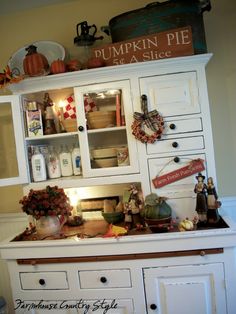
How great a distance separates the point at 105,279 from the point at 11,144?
1.03 meters

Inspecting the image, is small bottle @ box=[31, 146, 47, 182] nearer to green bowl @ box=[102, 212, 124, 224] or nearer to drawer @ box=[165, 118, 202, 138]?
green bowl @ box=[102, 212, 124, 224]

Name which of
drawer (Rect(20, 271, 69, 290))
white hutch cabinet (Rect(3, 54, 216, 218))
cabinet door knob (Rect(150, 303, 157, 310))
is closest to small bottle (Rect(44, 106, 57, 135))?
white hutch cabinet (Rect(3, 54, 216, 218))

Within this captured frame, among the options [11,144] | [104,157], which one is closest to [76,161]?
[104,157]

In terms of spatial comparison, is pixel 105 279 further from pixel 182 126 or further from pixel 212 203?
pixel 182 126

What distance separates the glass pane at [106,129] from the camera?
1.70 meters

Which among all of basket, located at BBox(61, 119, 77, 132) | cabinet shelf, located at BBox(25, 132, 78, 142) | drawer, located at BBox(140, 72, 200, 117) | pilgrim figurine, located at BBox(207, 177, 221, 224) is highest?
drawer, located at BBox(140, 72, 200, 117)

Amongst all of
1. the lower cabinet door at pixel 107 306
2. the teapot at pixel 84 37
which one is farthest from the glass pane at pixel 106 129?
the lower cabinet door at pixel 107 306

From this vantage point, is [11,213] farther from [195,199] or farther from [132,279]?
[195,199]

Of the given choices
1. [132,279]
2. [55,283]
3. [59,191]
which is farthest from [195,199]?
[55,283]

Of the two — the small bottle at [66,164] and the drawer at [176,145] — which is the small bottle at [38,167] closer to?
the small bottle at [66,164]

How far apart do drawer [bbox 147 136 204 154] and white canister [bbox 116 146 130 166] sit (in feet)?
0.47

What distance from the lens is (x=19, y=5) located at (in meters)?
2.05

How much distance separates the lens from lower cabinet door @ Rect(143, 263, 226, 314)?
1.43 meters

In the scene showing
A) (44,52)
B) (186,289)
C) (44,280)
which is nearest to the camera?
(186,289)
